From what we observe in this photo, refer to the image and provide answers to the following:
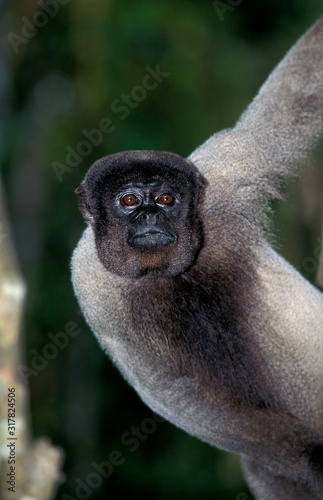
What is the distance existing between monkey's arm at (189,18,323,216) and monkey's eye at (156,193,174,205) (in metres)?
0.35

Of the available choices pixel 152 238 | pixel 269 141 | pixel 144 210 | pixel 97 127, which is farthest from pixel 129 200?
pixel 97 127

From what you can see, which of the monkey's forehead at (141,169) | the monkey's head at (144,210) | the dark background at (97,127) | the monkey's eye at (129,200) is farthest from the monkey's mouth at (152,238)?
the dark background at (97,127)

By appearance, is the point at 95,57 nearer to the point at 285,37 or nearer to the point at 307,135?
the point at 285,37

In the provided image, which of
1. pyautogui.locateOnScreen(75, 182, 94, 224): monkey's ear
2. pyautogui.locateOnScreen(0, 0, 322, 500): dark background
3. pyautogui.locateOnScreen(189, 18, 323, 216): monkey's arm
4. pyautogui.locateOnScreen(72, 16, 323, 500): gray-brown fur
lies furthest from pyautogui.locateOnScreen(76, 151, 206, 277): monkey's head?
pyautogui.locateOnScreen(0, 0, 322, 500): dark background

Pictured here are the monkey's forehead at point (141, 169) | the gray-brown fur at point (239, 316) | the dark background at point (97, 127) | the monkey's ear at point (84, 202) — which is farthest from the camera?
the dark background at point (97, 127)

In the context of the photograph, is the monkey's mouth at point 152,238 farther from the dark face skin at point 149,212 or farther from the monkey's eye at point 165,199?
the monkey's eye at point 165,199

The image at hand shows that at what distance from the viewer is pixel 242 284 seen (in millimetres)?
3547

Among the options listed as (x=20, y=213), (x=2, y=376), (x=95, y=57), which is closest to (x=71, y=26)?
(x=95, y=57)

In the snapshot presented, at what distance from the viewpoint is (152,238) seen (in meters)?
3.21

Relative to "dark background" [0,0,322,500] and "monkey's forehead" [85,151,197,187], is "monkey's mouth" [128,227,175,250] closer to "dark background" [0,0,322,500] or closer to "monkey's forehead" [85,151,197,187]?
"monkey's forehead" [85,151,197,187]

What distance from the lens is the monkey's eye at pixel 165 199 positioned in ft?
10.7

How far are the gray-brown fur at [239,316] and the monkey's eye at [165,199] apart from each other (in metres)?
0.29

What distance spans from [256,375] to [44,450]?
4.20 feet

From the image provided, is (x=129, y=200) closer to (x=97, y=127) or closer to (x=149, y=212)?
(x=149, y=212)
